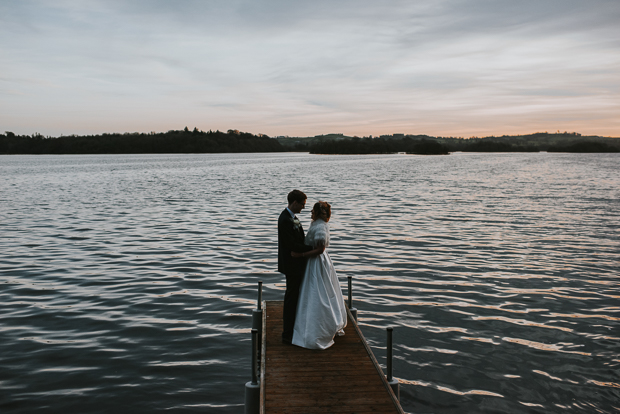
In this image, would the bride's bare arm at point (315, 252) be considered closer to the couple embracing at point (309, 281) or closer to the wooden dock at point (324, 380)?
the couple embracing at point (309, 281)

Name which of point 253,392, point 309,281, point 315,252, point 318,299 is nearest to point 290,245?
point 315,252

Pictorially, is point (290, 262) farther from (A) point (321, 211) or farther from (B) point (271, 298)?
(B) point (271, 298)

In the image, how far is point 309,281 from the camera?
7.87 m

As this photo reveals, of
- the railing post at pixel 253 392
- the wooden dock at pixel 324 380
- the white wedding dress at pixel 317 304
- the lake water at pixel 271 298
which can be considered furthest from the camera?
the lake water at pixel 271 298

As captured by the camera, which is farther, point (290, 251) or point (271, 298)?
point (271, 298)

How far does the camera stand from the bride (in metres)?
7.75

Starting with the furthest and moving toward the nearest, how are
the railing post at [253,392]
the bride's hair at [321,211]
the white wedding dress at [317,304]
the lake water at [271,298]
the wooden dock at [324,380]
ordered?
1. the lake water at [271,298]
2. the white wedding dress at [317,304]
3. the bride's hair at [321,211]
4. the railing post at [253,392]
5. the wooden dock at [324,380]

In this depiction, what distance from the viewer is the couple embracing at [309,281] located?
25.5 ft

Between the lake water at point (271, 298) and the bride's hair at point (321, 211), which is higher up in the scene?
the bride's hair at point (321, 211)

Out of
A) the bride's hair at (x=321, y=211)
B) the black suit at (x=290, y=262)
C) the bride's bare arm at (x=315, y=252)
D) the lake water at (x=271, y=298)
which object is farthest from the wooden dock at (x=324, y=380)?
the bride's hair at (x=321, y=211)

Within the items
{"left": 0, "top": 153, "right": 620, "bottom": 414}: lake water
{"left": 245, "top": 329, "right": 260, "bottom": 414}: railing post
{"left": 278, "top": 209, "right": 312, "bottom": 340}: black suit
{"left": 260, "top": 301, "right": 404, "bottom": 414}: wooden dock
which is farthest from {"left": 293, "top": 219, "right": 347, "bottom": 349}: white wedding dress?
{"left": 0, "top": 153, "right": 620, "bottom": 414}: lake water

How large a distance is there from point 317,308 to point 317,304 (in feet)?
0.22

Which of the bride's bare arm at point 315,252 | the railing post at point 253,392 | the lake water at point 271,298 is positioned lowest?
the lake water at point 271,298

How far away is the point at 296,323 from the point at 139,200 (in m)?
36.1
